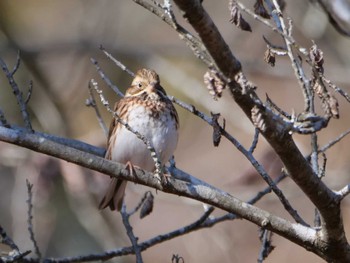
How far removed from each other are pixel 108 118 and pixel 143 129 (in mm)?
4823

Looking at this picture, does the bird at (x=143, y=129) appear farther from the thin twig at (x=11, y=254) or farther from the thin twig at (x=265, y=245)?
the thin twig at (x=11, y=254)

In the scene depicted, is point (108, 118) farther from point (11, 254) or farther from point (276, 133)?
point (276, 133)

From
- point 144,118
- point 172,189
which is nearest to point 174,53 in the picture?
point 144,118

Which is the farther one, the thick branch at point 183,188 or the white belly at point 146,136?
the white belly at point 146,136

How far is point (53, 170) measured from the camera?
682cm

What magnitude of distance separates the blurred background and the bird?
1.14 m

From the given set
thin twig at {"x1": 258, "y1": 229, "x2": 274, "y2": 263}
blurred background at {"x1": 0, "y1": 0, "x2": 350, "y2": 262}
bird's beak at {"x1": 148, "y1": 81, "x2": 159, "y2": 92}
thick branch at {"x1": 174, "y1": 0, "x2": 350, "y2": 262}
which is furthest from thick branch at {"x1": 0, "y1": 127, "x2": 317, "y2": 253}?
blurred background at {"x1": 0, "y1": 0, "x2": 350, "y2": 262}

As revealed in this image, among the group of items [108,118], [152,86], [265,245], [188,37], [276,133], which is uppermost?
[108,118]

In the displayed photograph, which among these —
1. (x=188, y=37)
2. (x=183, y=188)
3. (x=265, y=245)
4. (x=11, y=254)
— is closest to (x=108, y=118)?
(x=265, y=245)

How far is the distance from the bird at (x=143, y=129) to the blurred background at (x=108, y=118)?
1.14 m

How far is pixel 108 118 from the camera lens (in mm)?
9734

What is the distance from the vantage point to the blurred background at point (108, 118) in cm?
699

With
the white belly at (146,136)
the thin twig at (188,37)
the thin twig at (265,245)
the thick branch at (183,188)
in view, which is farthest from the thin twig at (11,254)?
the thin twig at (188,37)

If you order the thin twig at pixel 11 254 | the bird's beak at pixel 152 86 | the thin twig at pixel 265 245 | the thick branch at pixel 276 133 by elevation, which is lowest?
the thick branch at pixel 276 133
